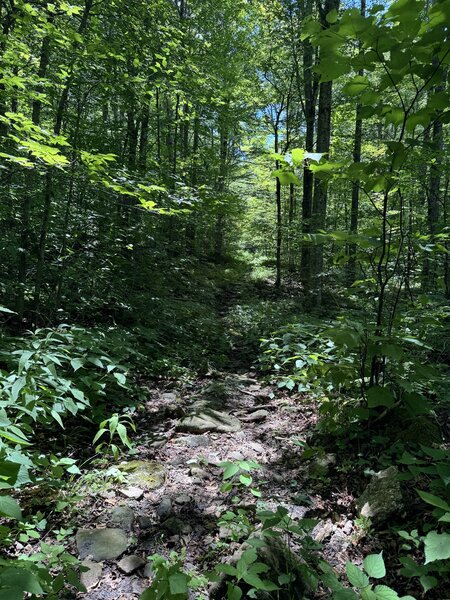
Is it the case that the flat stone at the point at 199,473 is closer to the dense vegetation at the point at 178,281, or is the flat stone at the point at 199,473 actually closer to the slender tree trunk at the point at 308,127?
the dense vegetation at the point at 178,281

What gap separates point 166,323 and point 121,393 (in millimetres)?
3209

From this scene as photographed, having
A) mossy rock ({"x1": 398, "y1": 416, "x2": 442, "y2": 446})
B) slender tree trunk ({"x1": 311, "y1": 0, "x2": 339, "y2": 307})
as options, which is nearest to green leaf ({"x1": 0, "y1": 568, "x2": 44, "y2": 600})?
mossy rock ({"x1": 398, "y1": 416, "x2": 442, "y2": 446})

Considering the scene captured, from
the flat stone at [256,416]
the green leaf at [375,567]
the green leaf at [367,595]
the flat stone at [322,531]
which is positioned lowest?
the flat stone at [322,531]

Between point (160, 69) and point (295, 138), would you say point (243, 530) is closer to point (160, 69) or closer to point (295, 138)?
point (160, 69)

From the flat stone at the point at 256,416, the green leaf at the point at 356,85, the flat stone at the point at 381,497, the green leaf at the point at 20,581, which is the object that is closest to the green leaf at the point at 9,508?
the green leaf at the point at 20,581

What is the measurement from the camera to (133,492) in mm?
2980

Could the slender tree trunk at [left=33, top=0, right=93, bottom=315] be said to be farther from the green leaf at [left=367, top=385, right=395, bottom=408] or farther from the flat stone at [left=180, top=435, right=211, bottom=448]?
the green leaf at [left=367, top=385, right=395, bottom=408]

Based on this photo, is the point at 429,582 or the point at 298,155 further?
the point at 298,155

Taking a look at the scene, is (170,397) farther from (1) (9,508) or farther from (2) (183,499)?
(1) (9,508)

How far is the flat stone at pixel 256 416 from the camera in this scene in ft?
15.0

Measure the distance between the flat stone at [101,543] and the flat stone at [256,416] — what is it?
2.29 meters

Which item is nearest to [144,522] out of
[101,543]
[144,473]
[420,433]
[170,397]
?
[101,543]

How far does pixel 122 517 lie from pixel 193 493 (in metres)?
0.62

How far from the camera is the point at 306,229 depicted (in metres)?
10.4
